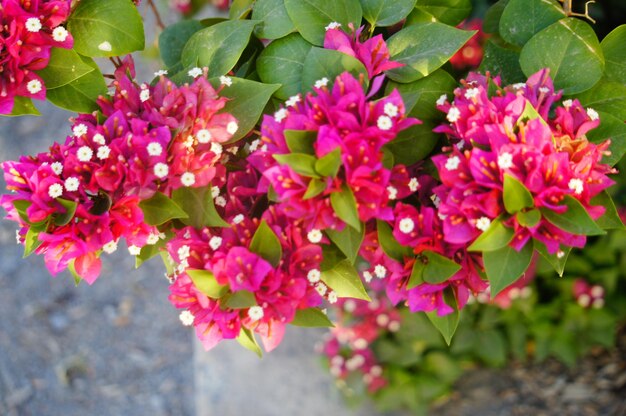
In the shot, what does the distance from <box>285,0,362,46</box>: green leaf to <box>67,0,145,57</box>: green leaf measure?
0.67ft

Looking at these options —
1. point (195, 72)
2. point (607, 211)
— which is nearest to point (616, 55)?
point (607, 211)

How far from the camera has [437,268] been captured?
83 centimetres

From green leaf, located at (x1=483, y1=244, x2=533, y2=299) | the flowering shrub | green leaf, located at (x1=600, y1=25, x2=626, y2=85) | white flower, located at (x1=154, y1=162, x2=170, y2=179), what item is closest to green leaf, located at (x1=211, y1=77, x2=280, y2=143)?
the flowering shrub

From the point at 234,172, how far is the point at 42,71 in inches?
10.7

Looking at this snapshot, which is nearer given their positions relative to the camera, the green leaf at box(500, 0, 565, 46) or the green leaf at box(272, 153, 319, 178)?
the green leaf at box(272, 153, 319, 178)

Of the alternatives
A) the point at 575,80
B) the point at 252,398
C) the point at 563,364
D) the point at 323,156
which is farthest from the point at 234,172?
the point at 563,364

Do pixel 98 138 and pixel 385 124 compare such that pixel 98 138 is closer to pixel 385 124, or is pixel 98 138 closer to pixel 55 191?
pixel 55 191

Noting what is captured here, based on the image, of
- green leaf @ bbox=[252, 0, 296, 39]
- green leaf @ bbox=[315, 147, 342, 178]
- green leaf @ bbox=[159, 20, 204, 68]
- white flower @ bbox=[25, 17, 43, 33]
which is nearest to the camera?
green leaf @ bbox=[315, 147, 342, 178]

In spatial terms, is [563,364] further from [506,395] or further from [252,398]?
[252,398]

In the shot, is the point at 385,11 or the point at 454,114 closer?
the point at 454,114

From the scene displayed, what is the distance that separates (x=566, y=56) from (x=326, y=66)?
313 mm

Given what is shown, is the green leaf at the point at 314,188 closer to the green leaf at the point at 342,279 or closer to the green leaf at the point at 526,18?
the green leaf at the point at 342,279

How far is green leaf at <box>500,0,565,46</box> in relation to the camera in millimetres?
958

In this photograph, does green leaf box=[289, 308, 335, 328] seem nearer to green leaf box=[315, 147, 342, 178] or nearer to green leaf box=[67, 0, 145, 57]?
green leaf box=[315, 147, 342, 178]
